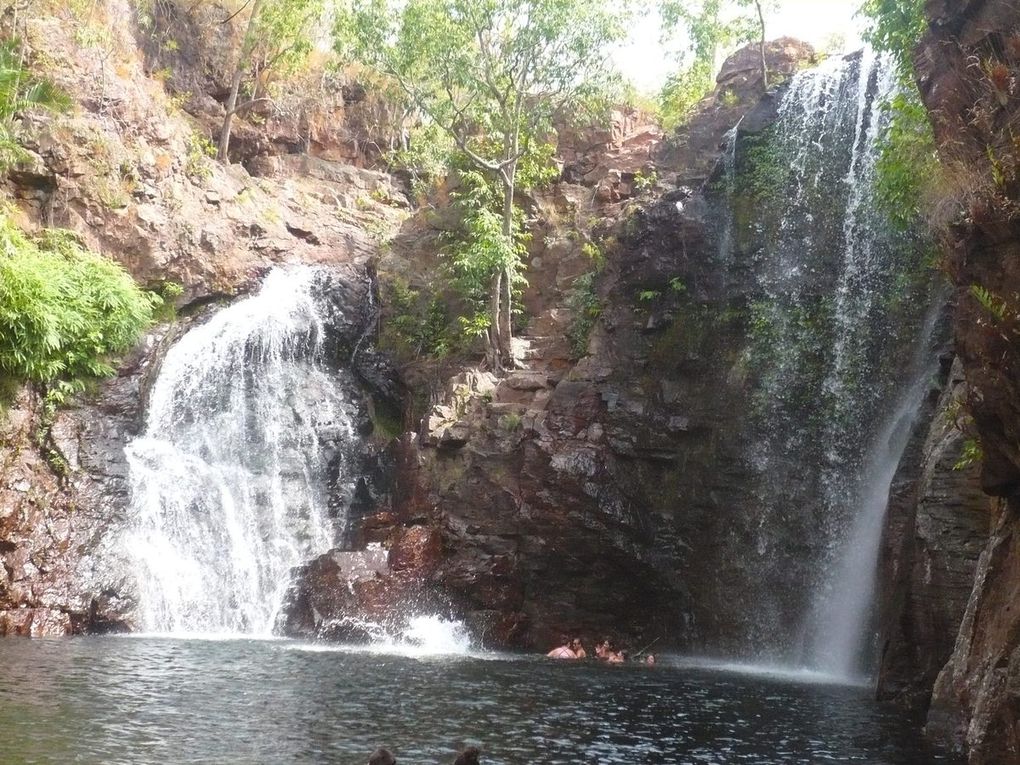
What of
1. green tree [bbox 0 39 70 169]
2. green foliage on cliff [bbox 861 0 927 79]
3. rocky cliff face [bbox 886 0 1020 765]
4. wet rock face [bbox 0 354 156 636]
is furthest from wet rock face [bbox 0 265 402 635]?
green foliage on cliff [bbox 861 0 927 79]

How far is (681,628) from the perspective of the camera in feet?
71.0

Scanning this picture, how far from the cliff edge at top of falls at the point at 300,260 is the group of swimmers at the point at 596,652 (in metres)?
0.53

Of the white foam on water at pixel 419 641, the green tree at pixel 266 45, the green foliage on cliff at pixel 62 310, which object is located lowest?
the white foam on water at pixel 419 641

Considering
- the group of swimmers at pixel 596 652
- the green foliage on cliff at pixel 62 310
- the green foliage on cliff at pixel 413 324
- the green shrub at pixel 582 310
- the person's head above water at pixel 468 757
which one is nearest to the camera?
the person's head above water at pixel 468 757

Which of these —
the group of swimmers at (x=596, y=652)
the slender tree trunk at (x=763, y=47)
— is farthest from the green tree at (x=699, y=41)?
the group of swimmers at (x=596, y=652)

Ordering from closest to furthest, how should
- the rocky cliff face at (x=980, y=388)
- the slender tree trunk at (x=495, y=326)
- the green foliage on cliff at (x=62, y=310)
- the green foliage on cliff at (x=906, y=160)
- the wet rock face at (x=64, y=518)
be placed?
the rocky cliff face at (x=980, y=388), the green foliage on cliff at (x=906, y=160), the wet rock face at (x=64, y=518), the green foliage on cliff at (x=62, y=310), the slender tree trunk at (x=495, y=326)

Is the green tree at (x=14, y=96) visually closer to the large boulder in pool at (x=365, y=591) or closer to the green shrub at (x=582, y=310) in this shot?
the large boulder in pool at (x=365, y=591)

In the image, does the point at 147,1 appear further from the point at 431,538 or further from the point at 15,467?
the point at 431,538

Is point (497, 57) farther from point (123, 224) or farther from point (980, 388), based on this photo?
point (980, 388)

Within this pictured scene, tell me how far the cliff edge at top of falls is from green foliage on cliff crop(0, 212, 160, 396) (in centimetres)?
71

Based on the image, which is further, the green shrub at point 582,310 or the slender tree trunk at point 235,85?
the slender tree trunk at point 235,85

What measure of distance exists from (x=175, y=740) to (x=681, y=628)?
1373 cm

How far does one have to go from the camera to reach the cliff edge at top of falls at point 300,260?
70.4 ft

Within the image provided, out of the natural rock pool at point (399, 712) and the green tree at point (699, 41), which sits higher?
the green tree at point (699, 41)
